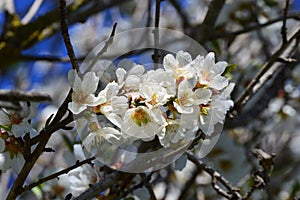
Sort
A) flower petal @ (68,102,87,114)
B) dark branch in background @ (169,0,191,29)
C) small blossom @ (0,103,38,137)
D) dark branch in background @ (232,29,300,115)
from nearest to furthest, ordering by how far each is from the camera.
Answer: flower petal @ (68,102,87,114) < small blossom @ (0,103,38,137) < dark branch in background @ (232,29,300,115) < dark branch in background @ (169,0,191,29)

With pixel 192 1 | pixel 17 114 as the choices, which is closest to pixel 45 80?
pixel 192 1

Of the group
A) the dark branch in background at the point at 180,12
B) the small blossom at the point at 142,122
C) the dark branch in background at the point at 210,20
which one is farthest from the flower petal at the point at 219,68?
the dark branch in background at the point at 180,12

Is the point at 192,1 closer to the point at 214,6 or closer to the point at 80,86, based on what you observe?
the point at 214,6

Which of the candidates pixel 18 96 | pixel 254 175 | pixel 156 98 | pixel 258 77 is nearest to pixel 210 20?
pixel 258 77

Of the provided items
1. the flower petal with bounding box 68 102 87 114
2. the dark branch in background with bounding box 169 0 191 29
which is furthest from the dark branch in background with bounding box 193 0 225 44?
the flower petal with bounding box 68 102 87 114

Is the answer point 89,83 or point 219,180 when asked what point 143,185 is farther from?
point 89,83

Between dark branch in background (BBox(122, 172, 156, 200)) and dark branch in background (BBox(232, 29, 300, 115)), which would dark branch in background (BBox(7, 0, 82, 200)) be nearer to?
dark branch in background (BBox(122, 172, 156, 200))
